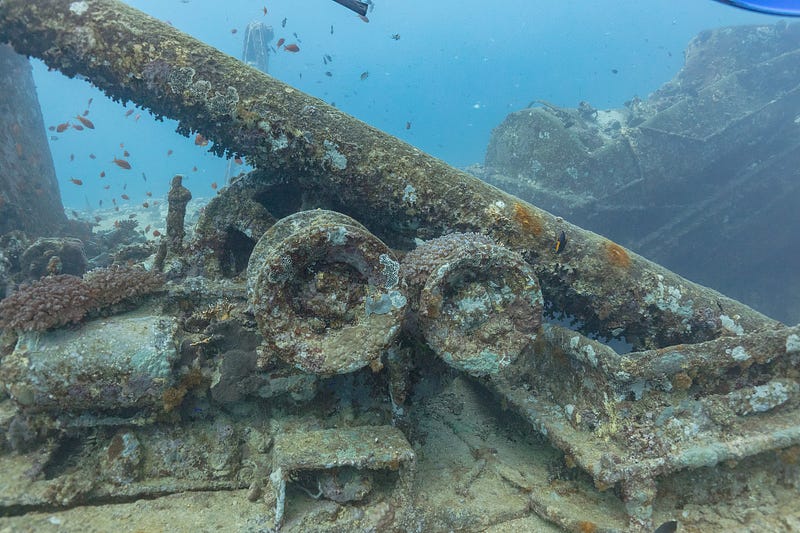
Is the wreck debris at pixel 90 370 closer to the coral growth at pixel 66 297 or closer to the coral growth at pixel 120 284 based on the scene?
the coral growth at pixel 66 297

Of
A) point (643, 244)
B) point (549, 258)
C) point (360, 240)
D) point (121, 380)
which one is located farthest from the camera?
point (643, 244)

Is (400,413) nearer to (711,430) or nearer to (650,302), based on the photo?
(711,430)

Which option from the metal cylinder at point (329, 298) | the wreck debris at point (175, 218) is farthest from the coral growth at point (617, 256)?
the wreck debris at point (175, 218)

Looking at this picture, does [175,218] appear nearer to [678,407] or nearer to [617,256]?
[617,256]

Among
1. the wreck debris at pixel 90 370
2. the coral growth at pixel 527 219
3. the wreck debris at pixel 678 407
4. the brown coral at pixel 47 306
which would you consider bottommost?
the wreck debris at pixel 90 370

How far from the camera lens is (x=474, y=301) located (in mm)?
3822

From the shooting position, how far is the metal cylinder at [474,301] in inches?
142

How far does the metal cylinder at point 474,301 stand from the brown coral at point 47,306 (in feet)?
9.93

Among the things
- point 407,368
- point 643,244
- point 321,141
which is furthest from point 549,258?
point 643,244

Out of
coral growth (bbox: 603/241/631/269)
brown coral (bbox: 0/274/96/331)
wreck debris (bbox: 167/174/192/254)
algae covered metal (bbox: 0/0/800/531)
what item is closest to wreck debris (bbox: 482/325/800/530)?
algae covered metal (bbox: 0/0/800/531)

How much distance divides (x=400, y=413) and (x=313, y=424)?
86 cm

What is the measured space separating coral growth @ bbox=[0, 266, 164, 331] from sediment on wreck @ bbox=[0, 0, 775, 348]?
185 cm

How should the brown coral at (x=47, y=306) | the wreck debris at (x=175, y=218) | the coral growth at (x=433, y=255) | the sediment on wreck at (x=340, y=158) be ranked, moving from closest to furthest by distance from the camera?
the coral growth at (x=433, y=255) < the brown coral at (x=47, y=306) < the sediment on wreck at (x=340, y=158) < the wreck debris at (x=175, y=218)

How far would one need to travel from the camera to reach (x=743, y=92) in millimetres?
13258
